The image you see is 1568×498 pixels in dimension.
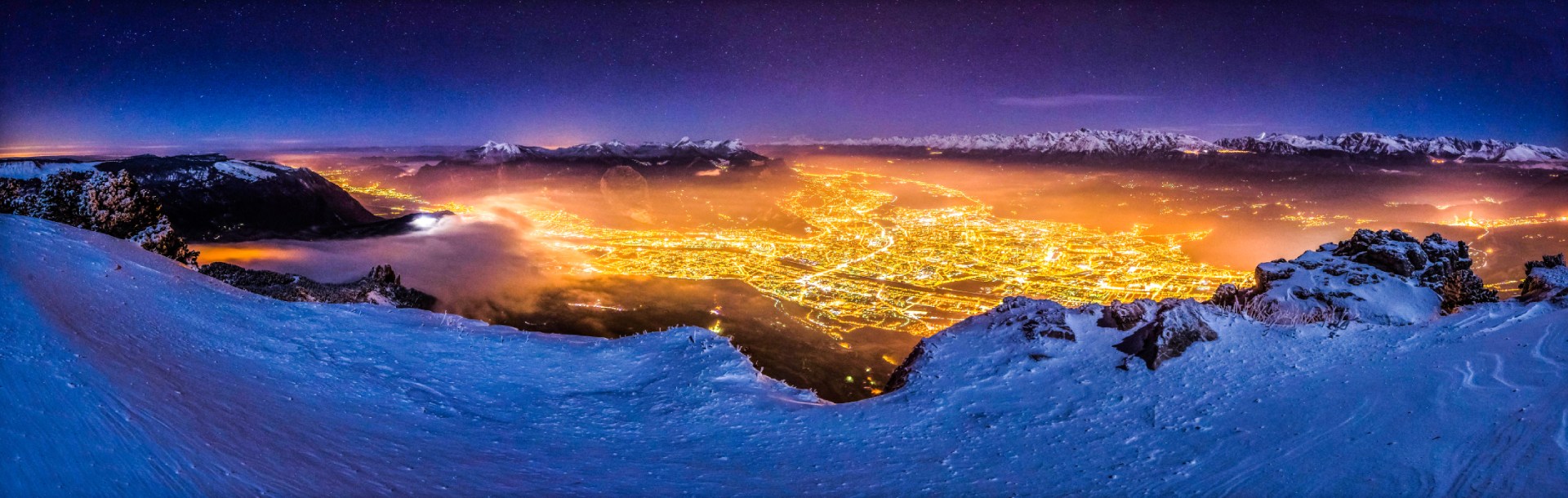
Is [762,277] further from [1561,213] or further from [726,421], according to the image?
[1561,213]

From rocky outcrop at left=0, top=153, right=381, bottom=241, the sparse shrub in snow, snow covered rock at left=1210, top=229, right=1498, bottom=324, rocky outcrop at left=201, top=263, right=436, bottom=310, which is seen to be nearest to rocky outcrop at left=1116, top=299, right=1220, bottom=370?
snow covered rock at left=1210, top=229, right=1498, bottom=324

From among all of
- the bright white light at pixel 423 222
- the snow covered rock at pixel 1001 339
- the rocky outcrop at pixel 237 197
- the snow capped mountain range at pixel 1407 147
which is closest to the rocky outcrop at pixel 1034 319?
the snow covered rock at pixel 1001 339

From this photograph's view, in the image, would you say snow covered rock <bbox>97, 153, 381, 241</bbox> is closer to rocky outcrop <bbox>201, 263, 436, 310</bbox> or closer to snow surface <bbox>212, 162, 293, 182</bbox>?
snow surface <bbox>212, 162, 293, 182</bbox>

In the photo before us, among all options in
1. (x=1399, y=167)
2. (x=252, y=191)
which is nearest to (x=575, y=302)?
(x=252, y=191)

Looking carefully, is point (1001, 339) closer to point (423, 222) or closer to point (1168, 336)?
point (1168, 336)

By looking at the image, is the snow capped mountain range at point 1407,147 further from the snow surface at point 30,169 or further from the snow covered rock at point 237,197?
the snow covered rock at point 237,197

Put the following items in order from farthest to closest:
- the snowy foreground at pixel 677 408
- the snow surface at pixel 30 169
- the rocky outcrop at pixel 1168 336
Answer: the snow surface at pixel 30 169
the rocky outcrop at pixel 1168 336
the snowy foreground at pixel 677 408
